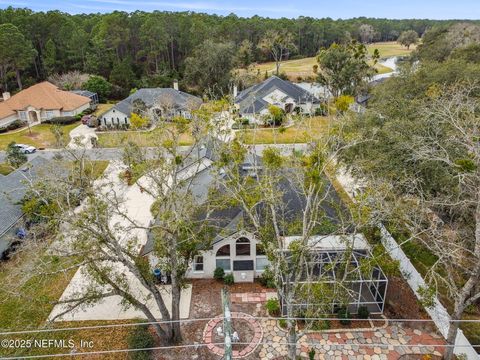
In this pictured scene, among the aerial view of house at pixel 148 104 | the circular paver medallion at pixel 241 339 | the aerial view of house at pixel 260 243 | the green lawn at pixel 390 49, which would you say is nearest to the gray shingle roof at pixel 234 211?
the aerial view of house at pixel 260 243

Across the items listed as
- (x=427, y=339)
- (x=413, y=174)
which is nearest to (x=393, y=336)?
(x=427, y=339)

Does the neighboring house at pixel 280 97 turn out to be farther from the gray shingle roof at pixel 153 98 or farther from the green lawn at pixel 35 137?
the green lawn at pixel 35 137

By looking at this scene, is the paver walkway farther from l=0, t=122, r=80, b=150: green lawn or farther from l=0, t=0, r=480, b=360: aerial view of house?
l=0, t=122, r=80, b=150: green lawn

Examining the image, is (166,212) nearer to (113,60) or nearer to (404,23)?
(113,60)

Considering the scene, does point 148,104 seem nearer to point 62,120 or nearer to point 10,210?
point 62,120

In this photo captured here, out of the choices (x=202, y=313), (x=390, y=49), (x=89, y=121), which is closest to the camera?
(x=202, y=313)

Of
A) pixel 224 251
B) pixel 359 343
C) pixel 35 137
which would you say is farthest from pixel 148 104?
pixel 359 343
